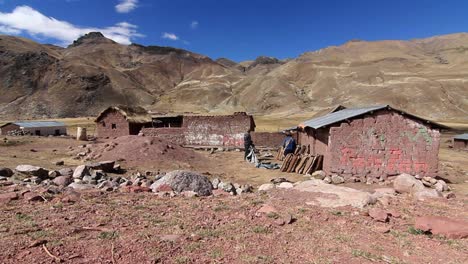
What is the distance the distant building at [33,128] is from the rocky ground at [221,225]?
1166 inches

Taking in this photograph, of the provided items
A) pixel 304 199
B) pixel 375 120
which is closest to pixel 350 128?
pixel 375 120

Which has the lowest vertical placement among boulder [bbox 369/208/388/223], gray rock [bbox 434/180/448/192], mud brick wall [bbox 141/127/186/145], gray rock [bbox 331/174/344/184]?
gray rock [bbox 331/174/344/184]

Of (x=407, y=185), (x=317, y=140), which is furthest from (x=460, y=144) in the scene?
(x=407, y=185)

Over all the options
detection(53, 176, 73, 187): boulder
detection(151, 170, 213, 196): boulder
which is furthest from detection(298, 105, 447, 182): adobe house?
detection(53, 176, 73, 187): boulder

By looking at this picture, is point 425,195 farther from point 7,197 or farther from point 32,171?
point 32,171

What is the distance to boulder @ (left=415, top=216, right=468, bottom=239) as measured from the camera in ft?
23.2

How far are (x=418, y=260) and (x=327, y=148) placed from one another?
36.2 ft

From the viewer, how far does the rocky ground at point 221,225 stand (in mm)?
6059

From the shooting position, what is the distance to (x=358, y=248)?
6.56 m

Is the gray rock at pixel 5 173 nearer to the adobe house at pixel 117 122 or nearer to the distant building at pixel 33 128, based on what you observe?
the adobe house at pixel 117 122

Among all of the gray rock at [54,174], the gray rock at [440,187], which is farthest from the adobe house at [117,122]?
the gray rock at [440,187]

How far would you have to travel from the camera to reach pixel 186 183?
11578 mm

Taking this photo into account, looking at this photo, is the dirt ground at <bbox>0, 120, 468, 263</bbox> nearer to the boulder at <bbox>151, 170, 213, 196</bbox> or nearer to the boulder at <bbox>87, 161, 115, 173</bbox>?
the boulder at <bbox>151, 170, 213, 196</bbox>

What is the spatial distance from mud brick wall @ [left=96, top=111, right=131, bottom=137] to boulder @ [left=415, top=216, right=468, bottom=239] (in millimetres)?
30208
